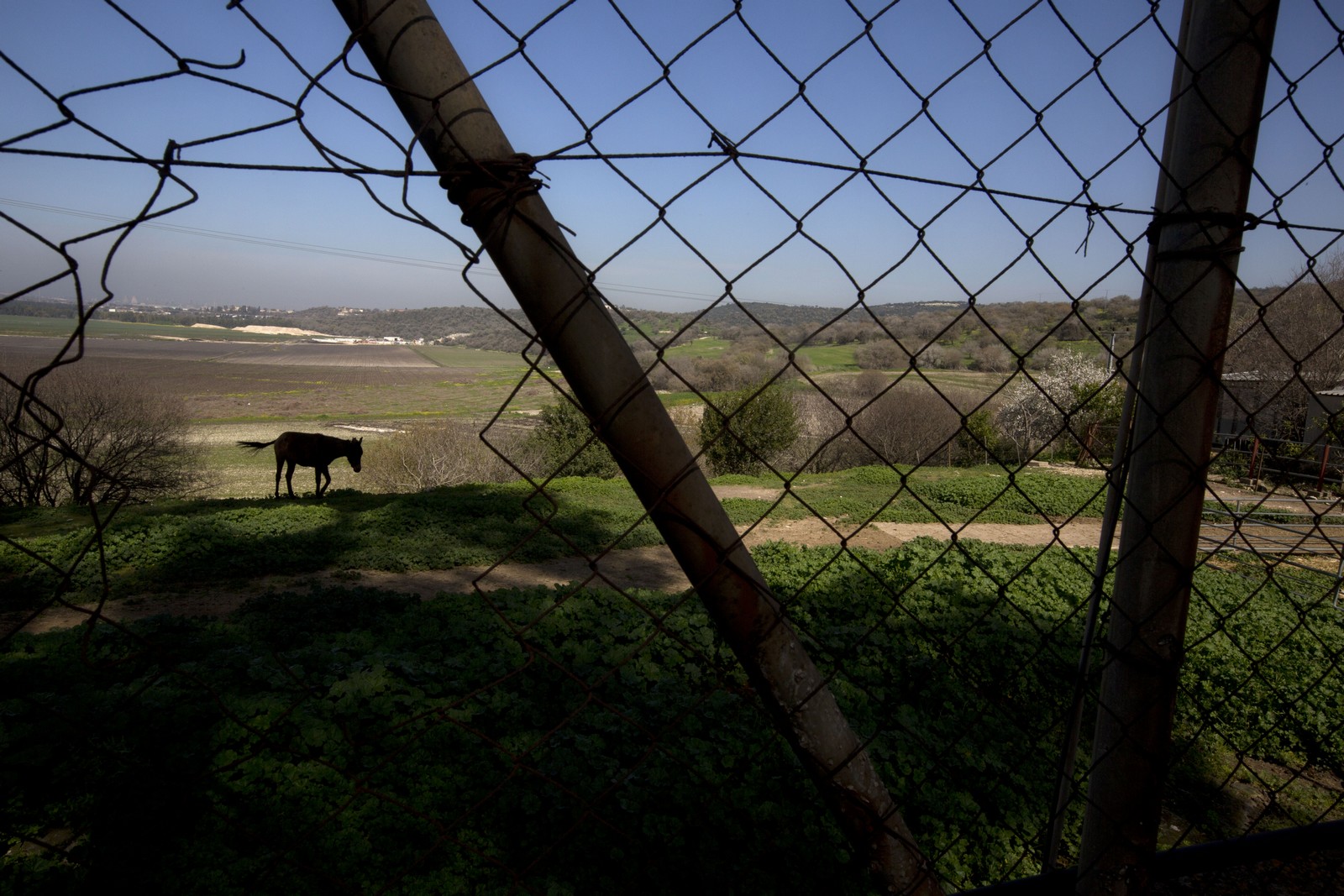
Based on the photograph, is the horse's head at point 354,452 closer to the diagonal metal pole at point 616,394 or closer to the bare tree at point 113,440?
the bare tree at point 113,440

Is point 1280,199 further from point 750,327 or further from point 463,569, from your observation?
point 463,569

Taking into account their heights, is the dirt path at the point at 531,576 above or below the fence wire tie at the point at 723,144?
below

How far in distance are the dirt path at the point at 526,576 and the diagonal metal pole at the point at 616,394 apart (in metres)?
3.91

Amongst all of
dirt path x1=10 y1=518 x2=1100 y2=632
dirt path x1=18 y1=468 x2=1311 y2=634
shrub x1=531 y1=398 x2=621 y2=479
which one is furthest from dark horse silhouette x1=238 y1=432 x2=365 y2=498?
dirt path x1=10 y1=518 x2=1100 y2=632

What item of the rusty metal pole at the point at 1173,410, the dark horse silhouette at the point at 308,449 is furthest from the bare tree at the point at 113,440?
the rusty metal pole at the point at 1173,410

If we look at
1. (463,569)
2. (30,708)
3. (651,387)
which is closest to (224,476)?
(463,569)

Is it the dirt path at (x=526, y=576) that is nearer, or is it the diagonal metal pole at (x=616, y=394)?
the diagonal metal pole at (x=616, y=394)

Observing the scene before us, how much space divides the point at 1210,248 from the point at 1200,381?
208 mm

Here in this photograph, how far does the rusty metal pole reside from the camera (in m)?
1.18

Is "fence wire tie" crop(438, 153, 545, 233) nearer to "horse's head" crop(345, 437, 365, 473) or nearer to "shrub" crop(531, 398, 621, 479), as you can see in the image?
"horse's head" crop(345, 437, 365, 473)

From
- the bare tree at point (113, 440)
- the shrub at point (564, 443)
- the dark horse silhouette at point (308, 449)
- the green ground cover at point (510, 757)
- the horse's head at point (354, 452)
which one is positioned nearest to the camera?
the green ground cover at point (510, 757)

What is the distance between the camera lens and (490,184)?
0.84m

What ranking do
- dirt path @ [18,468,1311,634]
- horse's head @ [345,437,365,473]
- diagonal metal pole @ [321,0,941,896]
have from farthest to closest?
horse's head @ [345,437,365,473] → dirt path @ [18,468,1311,634] → diagonal metal pole @ [321,0,941,896]

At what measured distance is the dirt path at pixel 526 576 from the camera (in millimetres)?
7426
